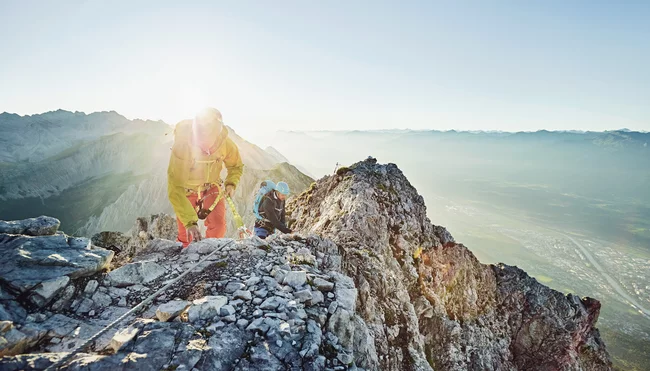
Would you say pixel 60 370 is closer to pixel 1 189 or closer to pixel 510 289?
pixel 510 289

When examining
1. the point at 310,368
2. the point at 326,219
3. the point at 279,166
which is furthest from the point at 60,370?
the point at 279,166

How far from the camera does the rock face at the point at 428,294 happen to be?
9062 millimetres

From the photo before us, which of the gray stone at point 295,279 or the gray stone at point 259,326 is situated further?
the gray stone at point 295,279

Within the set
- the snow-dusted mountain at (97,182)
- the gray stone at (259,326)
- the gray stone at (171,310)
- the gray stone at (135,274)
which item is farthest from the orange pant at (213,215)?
the snow-dusted mountain at (97,182)

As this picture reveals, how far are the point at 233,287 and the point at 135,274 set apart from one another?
2.08m

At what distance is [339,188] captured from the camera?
16.8m

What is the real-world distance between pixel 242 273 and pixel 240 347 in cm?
212

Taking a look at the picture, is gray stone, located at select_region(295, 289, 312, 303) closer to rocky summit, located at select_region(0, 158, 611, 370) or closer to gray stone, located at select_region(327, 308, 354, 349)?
rocky summit, located at select_region(0, 158, 611, 370)

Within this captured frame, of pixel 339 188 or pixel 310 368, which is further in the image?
pixel 339 188

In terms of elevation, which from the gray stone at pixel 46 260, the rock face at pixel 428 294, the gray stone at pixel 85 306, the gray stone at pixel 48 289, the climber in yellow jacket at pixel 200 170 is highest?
the climber in yellow jacket at pixel 200 170

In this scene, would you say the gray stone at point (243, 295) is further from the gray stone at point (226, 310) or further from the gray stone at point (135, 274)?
the gray stone at point (135, 274)

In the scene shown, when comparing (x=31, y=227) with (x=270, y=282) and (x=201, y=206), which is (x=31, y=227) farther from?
(x=270, y=282)

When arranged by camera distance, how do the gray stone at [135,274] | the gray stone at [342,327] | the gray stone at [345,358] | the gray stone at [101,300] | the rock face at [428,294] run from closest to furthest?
the gray stone at [345,358]
the gray stone at [101,300]
the gray stone at [342,327]
the gray stone at [135,274]
the rock face at [428,294]

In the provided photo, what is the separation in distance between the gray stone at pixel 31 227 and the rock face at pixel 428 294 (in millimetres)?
7039
